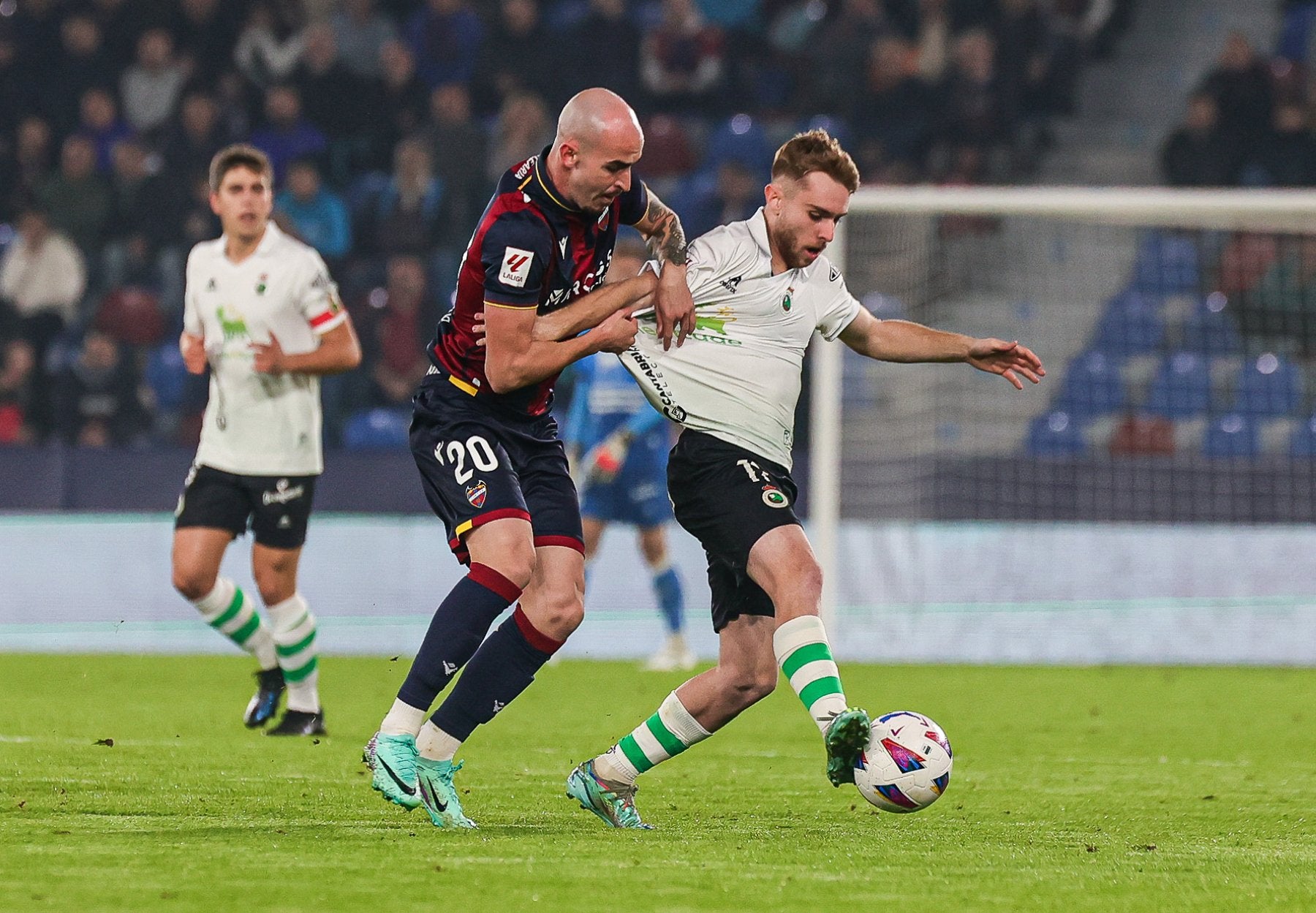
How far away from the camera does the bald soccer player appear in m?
4.79

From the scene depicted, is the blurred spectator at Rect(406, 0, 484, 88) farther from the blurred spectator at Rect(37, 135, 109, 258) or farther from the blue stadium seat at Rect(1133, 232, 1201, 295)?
the blue stadium seat at Rect(1133, 232, 1201, 295)

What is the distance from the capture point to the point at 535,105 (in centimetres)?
1616

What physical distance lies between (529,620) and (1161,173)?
41.8 ft

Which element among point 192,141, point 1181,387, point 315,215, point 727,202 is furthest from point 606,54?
point 1181,387

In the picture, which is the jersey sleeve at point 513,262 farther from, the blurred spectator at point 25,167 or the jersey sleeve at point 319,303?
the blurred spectator at point 25,167

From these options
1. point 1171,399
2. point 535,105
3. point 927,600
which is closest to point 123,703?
point 927,600

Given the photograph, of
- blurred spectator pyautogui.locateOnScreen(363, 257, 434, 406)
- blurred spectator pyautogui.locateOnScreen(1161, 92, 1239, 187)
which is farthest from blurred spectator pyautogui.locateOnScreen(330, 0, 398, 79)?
blurred spectator pyautogui.locateOnScreen(1161, 92, 1239, 187)

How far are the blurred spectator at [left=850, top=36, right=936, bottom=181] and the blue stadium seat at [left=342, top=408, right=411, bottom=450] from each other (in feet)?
15.9

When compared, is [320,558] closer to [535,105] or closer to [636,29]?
[535,105]

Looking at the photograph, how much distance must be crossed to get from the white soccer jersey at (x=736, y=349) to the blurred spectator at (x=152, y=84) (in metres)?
12.7

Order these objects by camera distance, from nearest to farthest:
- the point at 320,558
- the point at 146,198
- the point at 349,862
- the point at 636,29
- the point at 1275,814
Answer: the point at 349,862
the point at 1275,814
the point at 320,558
the point at 146,198
the point at 636,29

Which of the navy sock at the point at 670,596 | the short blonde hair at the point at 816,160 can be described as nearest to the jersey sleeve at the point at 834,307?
the short blonde hair at the point at 816,160

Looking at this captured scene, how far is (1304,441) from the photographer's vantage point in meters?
12.3

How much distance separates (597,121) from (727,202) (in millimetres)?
10620
